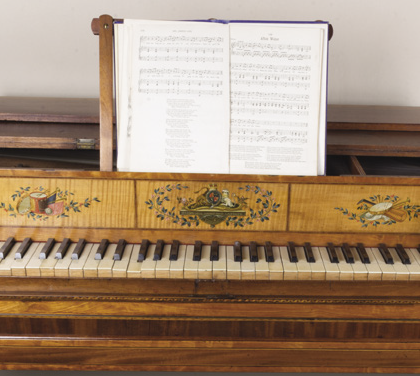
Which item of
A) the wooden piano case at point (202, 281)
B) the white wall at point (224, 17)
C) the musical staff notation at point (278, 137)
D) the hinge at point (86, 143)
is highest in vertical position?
the white wall at point (224, 17)

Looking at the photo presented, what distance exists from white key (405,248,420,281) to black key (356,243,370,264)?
14 cm

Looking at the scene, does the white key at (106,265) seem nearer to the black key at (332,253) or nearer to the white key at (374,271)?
the black key at (332,253)

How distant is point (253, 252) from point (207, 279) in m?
0.19

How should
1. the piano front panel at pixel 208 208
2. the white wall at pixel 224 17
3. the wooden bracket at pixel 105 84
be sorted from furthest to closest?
the white wall at pixel 224 17, the piano front panel at pixel 208 208, the wooden bracket at pixel 105 84

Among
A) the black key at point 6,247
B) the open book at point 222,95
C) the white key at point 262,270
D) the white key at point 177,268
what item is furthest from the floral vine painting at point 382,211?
the black key at point 6,247

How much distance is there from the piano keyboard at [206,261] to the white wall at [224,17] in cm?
109

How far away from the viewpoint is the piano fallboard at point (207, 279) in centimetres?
189

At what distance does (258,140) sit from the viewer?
1.86 metres

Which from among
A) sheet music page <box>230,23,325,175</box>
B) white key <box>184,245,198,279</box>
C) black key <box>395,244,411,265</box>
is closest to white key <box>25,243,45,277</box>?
white key <box>184,245,198,279</box>

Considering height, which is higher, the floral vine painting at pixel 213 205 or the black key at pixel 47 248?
the floral vine painting at pixel 213 205

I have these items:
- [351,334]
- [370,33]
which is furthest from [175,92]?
[370,33]

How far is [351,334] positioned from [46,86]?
188 centimetres

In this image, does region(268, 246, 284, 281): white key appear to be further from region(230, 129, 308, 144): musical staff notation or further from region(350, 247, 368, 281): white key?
region(230, 129, 308, 144): musical staff notation

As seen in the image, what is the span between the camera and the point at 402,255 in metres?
1.91
